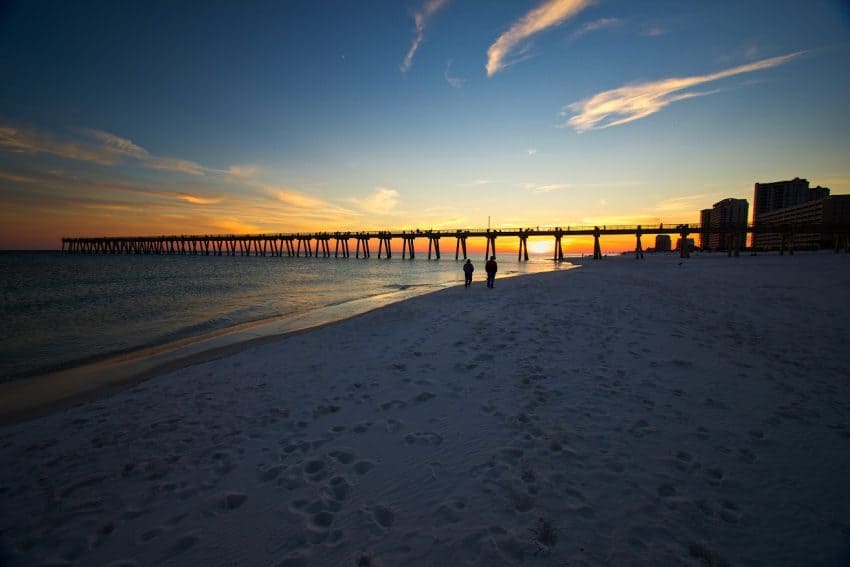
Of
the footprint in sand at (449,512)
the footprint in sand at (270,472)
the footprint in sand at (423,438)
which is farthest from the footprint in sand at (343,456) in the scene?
the footprint in sand at (449,512)

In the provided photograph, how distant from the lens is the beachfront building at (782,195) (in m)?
123

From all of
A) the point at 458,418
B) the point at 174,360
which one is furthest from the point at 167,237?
the point at 458,418

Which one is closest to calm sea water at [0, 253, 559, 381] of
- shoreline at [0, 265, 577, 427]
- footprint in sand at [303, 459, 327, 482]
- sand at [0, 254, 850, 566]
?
shoreline at [0, 265, 577, 427]

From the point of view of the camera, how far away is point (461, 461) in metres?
3.48

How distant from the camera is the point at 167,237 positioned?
123 m

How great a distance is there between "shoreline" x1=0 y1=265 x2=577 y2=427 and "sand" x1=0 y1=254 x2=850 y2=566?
3.74 ft

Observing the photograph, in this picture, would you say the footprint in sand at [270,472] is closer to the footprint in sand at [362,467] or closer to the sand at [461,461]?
the sand at [461,461]

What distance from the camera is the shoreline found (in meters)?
6.23

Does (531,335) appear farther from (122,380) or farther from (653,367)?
(122,380)

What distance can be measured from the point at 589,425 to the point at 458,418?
5.21 ft

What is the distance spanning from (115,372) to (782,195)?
194183mm

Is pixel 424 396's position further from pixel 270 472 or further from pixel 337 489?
pixel 270 472

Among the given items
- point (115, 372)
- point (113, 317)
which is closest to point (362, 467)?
point (115, 372)

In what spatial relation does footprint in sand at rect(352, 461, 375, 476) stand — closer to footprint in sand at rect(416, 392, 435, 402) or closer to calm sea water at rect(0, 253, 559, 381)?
footprint in sand at rect(416, 392, 435, 402)
